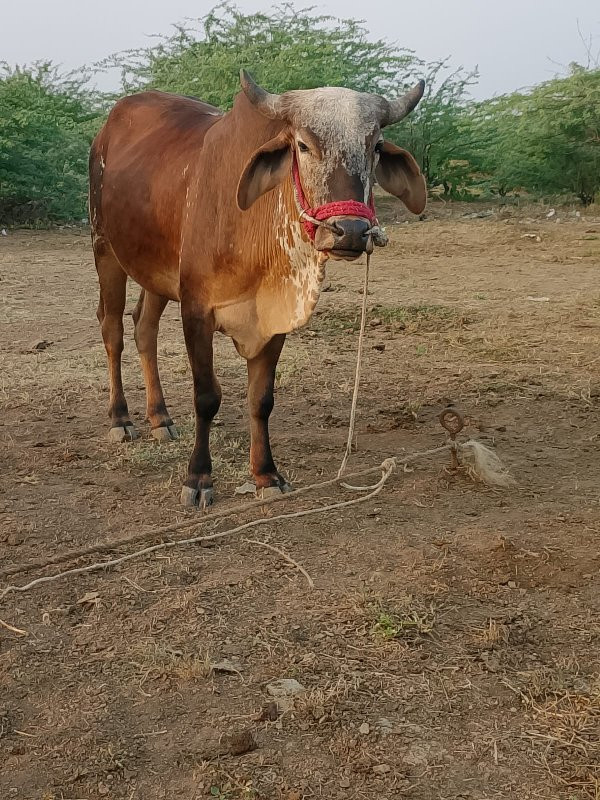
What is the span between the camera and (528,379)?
18.5 ft

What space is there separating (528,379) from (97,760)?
402 cm

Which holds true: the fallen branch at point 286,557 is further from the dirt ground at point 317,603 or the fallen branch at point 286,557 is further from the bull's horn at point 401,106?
the bull's horn at point 401,106

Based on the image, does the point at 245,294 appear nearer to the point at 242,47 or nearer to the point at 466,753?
the point at 466,753

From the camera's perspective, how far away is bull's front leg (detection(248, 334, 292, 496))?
13.2 ft

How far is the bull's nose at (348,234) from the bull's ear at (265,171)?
468 mm

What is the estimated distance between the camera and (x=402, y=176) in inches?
144

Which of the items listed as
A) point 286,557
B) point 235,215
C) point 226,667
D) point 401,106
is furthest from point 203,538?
point 401,106

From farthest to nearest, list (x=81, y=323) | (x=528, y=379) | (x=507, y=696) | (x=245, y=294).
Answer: (x=81, y=323) < (x=528, y=379) < (x=245, y=294) < (x=507, y=696)

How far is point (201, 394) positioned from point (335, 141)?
134 centimetres

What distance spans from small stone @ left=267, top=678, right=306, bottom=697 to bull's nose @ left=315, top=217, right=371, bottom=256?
1408 millimetres

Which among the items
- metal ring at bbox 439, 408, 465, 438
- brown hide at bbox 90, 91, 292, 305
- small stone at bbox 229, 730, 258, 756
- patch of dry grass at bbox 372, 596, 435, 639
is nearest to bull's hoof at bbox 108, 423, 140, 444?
brown hide at bbox 90, 91, 292, 305

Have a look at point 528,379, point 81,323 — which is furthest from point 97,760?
point 81,323

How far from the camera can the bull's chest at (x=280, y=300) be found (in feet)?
11.5

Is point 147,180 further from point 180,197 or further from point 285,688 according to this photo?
point 285,688
